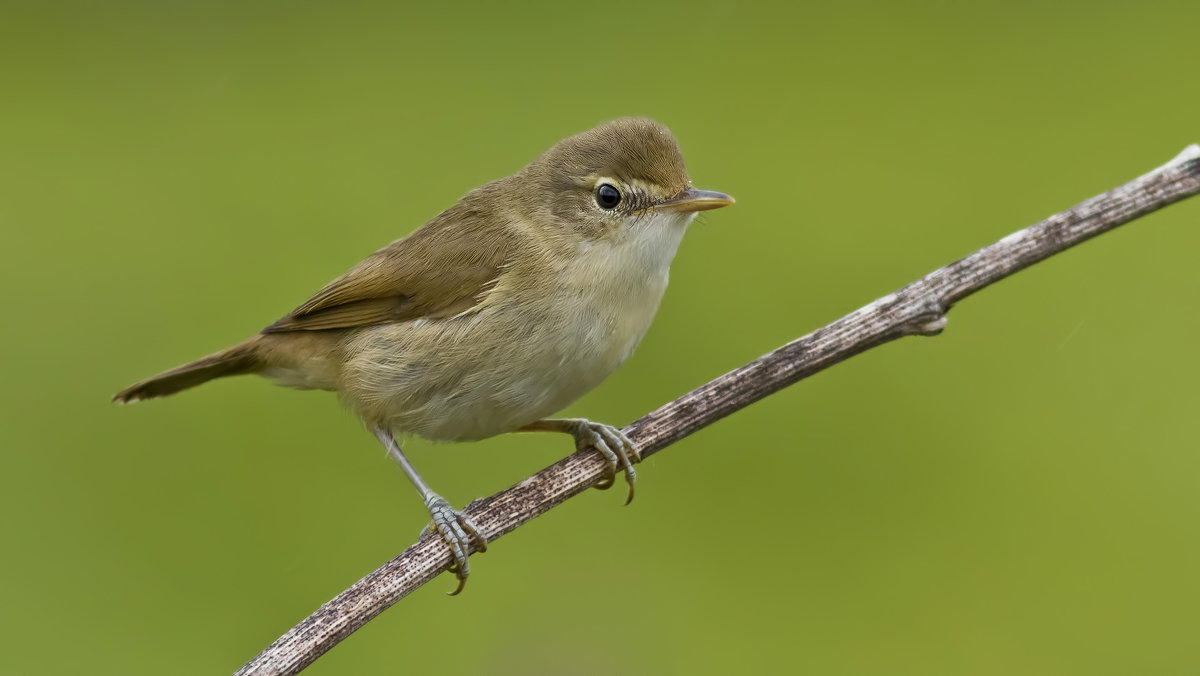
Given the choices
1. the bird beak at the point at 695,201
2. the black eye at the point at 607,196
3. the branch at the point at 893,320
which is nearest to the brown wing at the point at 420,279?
the black eye at the point at 607,196

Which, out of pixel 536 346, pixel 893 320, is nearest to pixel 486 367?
pixel 536 346

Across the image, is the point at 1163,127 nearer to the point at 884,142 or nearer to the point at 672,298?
the point at 884,142

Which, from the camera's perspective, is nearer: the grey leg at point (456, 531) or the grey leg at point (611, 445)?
the grey leg at point (456, 531)

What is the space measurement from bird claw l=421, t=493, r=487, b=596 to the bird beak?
3.37ft

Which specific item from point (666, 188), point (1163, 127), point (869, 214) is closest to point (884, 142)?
point (869, 214)

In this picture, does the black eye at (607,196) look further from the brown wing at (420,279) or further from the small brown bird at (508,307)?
the brown wing at (420,279)

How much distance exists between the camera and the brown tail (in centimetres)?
377

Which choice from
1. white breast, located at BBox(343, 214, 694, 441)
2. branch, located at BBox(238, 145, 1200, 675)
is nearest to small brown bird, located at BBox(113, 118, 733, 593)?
white breast, located at BBox(343, 214, 694, 441)

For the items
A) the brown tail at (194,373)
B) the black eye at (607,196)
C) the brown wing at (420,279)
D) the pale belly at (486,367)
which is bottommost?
the pale belly at (486,367)

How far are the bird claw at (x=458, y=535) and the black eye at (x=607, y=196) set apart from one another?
975 mm

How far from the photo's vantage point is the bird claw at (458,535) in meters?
3.06

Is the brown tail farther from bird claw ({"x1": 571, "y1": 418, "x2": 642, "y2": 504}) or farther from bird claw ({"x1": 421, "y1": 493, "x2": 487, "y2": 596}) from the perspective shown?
bird claw ({"x1": 571, "y1": 418, "x2": 642, "y2": 504})

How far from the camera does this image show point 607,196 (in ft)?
11.3

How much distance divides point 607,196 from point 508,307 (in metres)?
0.44
